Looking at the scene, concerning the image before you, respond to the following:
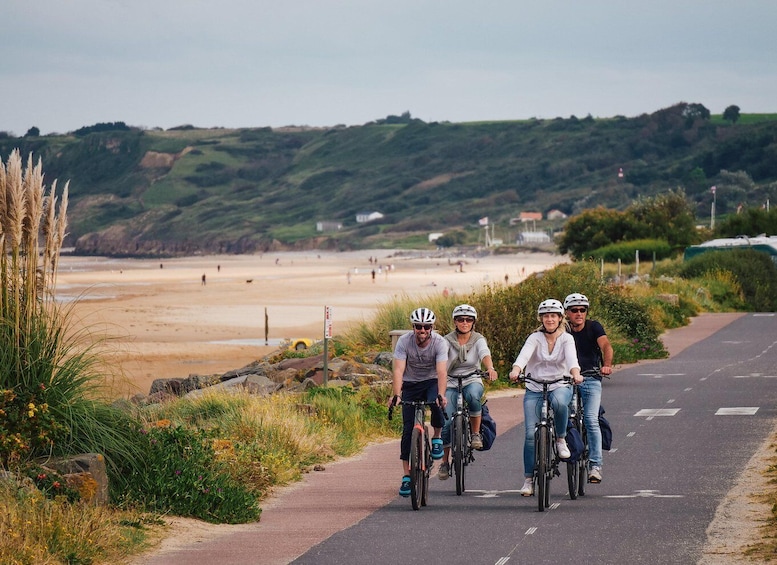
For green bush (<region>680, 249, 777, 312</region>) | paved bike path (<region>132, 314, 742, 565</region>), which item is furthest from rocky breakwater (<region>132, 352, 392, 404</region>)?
green bush (<region>680, 249, 777, 312</region>)

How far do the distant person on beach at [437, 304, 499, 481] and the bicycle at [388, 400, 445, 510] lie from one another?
624 mm

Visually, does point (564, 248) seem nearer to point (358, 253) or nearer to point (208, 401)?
point (208, 401)

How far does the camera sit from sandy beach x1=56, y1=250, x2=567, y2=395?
139 ft

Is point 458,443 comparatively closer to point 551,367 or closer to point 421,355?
point 421,355

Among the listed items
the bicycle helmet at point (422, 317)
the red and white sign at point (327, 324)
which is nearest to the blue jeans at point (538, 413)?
the bicycle helmet at point (422, 317)

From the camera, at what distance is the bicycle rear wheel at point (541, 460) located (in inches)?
465

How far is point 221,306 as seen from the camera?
7269cm

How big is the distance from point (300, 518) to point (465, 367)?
7.61 ft

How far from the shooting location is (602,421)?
13164 mm

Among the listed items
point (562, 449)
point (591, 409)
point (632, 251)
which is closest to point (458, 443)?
point (562, 449)

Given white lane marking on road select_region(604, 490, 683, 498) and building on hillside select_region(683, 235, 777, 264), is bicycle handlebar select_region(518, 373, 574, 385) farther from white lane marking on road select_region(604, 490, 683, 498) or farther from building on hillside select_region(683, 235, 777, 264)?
building on hillside select_region(683, 235, 777, 264)

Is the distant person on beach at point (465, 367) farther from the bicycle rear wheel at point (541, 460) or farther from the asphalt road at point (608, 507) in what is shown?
the bicycle rear wheel at point (541, 460)

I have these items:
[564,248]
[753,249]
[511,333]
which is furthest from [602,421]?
[564,248]

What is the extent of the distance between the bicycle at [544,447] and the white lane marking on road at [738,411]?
356 inches
